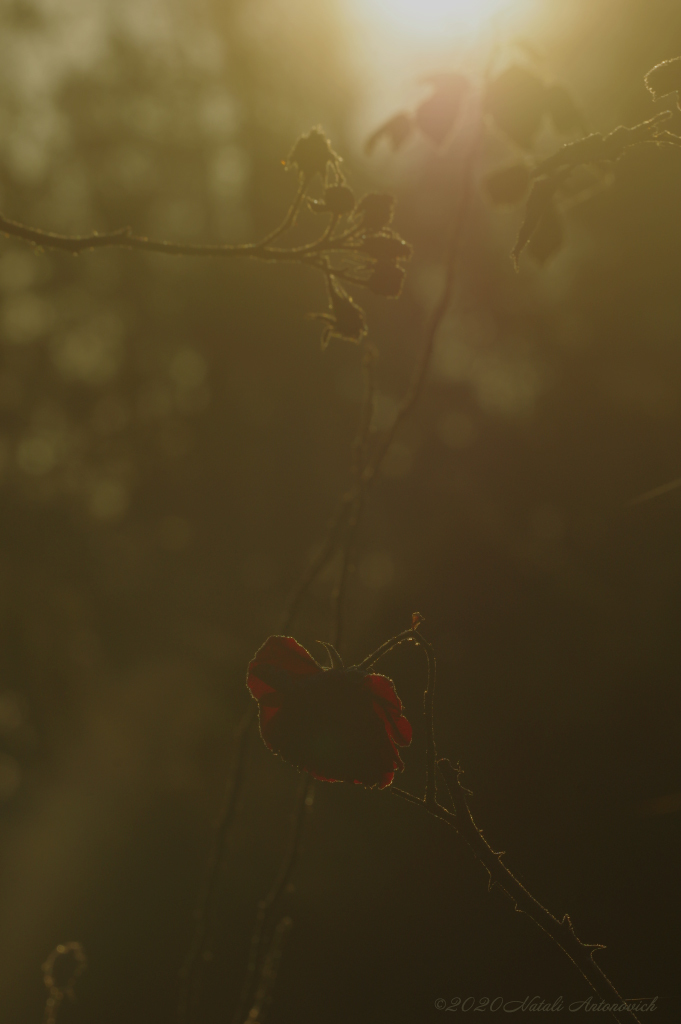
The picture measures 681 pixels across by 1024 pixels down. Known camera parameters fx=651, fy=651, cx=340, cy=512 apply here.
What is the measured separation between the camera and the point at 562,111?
0.78 m

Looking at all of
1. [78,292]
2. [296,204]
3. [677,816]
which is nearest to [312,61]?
[78,292]

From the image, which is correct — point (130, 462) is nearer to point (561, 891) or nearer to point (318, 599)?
point (318, 599)

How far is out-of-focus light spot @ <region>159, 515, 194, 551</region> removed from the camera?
389cm

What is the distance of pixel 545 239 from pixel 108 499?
3820mm

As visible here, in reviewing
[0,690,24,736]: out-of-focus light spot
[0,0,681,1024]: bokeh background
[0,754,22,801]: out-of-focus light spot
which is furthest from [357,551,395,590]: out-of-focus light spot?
[0,754,22,801]: out-of-focus light spot

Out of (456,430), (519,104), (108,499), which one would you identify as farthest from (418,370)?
(108,499)

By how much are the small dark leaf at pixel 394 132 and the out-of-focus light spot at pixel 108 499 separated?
3483mm

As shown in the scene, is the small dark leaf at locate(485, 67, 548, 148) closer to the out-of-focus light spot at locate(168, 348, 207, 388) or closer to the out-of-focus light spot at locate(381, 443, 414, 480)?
the out-of-focus light spot at locate(381, 443, 414, 480)

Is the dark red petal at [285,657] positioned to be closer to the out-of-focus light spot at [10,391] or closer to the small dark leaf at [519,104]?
the small dark leaf at [519,104]

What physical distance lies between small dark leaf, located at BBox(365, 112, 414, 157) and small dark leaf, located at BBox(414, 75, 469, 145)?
0.20 ft

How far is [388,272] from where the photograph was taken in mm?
627

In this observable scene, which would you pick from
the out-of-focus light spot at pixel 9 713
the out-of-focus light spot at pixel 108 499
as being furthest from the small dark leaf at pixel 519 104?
the out-of-focus light spot at pixel 9 713

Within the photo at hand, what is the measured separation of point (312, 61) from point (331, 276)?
357 cm

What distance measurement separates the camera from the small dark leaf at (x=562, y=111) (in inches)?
30.8
